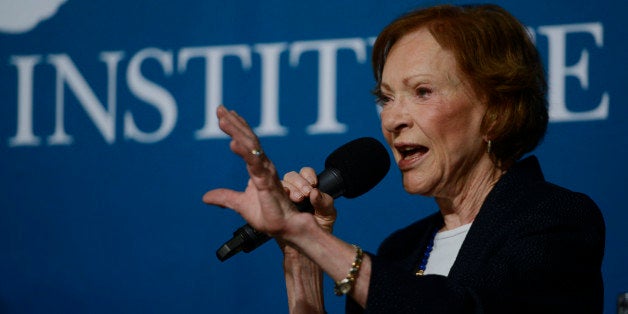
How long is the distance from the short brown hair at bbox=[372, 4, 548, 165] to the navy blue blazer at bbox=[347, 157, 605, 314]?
117 millimetres

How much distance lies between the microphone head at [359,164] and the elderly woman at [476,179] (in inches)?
1.6

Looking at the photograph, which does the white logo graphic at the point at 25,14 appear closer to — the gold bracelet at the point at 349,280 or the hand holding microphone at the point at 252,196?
the hand holding microphone at the point at 252,196

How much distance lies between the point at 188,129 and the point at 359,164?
91 centimetres

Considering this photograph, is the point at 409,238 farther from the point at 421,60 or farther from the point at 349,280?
the point at 349,280

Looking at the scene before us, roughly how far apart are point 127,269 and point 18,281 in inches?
12.5

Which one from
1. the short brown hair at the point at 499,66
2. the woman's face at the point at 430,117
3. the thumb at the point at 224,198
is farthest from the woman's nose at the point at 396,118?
the thumb at the point at 224,198

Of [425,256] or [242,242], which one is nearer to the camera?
[242,242]

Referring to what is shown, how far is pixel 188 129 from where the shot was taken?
2.27 meters

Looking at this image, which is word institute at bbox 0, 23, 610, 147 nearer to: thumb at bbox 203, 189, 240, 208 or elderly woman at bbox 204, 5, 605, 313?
elderly woman at bbox 204, 5, 605, 313

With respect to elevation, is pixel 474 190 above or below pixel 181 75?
below

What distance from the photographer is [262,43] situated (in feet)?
7.27

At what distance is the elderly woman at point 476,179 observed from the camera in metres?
1.24

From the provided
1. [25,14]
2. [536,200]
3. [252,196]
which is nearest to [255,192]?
[252,196]

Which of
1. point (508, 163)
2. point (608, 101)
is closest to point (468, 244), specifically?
point (508, 163)
